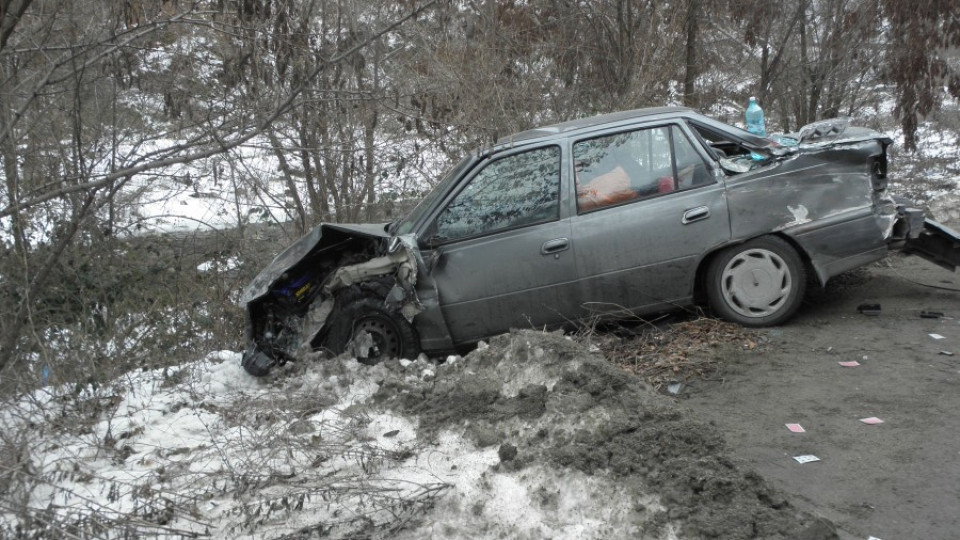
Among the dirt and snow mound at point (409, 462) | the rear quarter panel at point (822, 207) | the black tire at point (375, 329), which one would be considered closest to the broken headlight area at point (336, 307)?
the black tire at point (375, 329)

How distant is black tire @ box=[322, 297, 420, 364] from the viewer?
20.2 feet

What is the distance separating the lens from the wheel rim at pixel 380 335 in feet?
20.3

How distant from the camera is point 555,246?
6.00m

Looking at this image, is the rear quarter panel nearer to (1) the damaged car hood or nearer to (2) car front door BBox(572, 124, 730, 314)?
(2) car front door BBox(572, 124, 730, 314)

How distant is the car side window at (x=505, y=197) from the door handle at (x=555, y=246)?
9.0 inches

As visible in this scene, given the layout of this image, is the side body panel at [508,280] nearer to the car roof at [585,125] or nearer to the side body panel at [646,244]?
the side body panel at [646,244]

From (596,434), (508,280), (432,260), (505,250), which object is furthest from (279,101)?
(596,434)

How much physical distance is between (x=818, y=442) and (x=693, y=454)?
33.4 inches

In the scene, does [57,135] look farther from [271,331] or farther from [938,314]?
[938,314]

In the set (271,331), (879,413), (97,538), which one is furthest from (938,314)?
(97,538)

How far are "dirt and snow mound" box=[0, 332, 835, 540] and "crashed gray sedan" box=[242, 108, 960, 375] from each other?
0.73 metres

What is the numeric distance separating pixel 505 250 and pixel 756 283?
1779 millimetres

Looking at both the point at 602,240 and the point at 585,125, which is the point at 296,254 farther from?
the point at 585,125

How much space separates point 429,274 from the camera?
6105 mm
